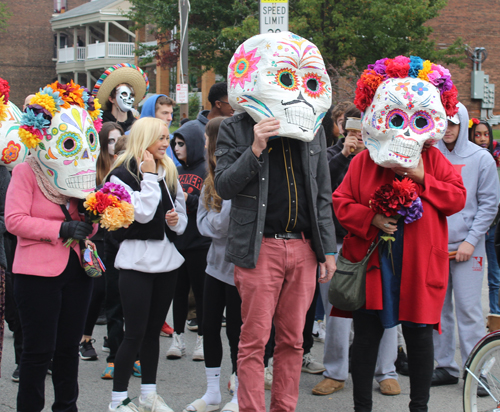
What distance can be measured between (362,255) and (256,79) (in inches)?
47.6

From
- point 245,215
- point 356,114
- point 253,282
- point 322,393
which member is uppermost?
point 356,114

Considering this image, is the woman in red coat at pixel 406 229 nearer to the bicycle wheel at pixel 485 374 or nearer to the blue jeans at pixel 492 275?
the bicycle wheel at pixel 485 374

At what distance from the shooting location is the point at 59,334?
3328mm

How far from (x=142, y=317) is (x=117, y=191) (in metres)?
0.85

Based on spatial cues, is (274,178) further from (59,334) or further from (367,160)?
(59,334)

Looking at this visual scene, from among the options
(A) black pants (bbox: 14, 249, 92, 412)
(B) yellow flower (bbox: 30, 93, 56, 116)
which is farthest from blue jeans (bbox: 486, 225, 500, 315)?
(B) yellow flower (bbox: 30, 93, 56, 116)

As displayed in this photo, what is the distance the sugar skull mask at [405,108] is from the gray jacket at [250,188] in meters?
0.36

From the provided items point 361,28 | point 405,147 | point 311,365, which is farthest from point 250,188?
point 361,28

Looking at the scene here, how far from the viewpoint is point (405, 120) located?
→ 3248mm

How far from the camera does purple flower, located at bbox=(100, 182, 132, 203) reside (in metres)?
3.32

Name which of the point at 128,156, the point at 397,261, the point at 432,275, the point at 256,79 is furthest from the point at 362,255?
the point at 128,156

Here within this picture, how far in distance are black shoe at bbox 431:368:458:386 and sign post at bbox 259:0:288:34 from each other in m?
5.06

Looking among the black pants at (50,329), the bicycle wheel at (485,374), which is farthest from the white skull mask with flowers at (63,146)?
the bicycle wheel at (485,374)

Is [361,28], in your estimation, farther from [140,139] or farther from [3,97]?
[3,97]
